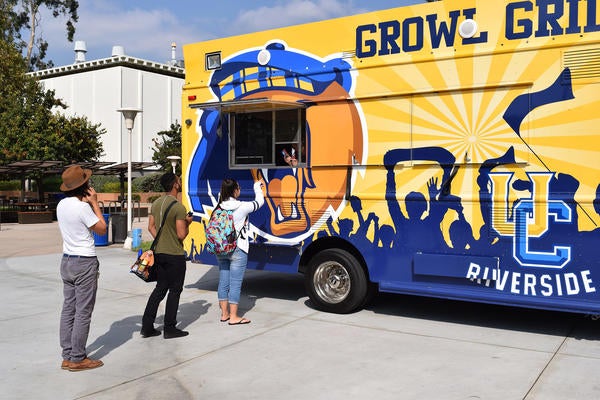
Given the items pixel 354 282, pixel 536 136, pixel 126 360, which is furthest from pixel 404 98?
pixel 126 360

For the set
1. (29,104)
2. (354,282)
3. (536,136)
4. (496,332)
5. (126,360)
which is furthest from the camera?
Answer: (29,104)

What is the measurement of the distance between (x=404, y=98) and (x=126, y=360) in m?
4.09

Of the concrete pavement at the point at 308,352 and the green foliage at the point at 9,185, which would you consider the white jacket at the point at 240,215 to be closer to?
the concrete pavement at the point at 308,352

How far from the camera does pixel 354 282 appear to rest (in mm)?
7078

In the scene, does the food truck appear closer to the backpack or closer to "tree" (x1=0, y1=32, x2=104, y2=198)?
the backpack

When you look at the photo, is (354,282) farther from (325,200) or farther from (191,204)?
(191,204)

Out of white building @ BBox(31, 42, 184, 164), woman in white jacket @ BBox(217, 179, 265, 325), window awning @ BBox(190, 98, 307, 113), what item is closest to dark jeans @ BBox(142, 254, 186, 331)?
woman in white jacket @ BBox(217, 179, 265, 325)

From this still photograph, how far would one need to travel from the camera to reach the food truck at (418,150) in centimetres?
588

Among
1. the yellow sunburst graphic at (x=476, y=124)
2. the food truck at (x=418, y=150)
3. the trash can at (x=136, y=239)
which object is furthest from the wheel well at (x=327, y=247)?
the trash can at (x=136, y=239)

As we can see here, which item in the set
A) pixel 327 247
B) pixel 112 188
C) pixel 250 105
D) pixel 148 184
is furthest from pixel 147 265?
pixel 148 184

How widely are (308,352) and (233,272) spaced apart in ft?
4.74

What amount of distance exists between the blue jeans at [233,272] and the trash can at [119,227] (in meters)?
9.23

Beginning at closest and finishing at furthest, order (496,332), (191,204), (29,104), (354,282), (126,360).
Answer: (126,360)
(496,332)
(354,282)
(191,204)
(29,104)

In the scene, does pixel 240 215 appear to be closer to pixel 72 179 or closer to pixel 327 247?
pixel 327 247
